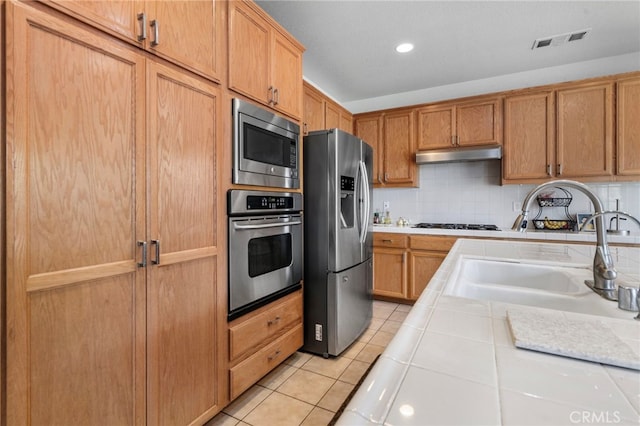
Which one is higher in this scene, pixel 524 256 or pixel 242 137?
pixel 242 137

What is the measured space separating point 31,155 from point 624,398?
1.47 meters

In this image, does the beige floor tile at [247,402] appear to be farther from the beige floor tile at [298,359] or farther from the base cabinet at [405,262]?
the base cabinet at [405,262]

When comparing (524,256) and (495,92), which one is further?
(495,92)

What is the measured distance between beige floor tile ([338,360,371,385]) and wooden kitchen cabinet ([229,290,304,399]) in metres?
0.38

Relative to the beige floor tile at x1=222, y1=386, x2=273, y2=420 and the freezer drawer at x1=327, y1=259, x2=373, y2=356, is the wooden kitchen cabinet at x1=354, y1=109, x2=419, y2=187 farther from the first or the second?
the beige floor tile at x1=222, y1=386, x2=273, y2=420

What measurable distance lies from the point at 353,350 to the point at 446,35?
273 centimetres

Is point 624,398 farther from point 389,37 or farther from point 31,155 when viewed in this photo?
point 389,37

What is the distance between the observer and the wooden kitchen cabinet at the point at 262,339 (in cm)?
162

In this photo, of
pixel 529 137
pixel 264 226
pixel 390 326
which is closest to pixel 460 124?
pixel 529 137

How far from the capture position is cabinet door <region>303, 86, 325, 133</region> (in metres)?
2.82

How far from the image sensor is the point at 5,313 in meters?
0.87

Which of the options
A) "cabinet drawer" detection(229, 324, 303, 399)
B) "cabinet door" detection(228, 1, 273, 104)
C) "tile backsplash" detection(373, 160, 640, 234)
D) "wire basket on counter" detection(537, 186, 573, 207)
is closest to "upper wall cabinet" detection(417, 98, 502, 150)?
"tile backsplash" detection(373, 160, 640, 234)

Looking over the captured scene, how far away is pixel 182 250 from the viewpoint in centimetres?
136

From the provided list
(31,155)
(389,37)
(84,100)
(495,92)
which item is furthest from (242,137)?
(495,92)
